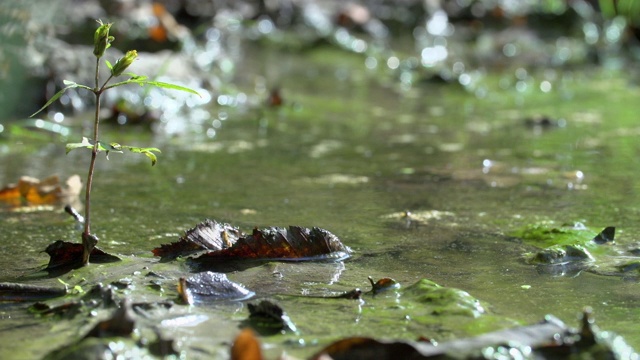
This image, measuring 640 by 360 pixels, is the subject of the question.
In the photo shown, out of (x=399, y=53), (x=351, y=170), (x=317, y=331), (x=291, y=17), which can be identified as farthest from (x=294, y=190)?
(x=291, y=17)

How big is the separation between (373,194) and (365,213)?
0.28 metres

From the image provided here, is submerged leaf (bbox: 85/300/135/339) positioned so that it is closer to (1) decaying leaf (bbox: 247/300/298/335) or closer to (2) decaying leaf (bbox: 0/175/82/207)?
(1) decaying leaf (bbox: 247/300/298/335)

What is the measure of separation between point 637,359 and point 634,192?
4.83 feet

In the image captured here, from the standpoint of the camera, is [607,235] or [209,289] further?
[607,235]

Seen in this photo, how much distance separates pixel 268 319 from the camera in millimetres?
1475

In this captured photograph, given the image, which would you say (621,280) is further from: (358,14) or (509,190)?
(358,14)

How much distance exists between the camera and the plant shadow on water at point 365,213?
4.93ft

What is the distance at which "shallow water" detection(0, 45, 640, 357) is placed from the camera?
164 centimetres

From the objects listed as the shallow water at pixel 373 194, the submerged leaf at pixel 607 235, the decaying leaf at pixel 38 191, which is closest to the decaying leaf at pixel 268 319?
the shallow water at pixel 373 194

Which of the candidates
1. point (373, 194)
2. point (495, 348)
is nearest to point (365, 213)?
point (373, 194)

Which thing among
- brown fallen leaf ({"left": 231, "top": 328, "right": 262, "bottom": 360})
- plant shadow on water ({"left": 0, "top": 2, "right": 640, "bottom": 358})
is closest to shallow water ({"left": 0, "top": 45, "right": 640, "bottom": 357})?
plant shadow on water ({"left": 0, "top": 2, "right": 640, "bottom": 358})

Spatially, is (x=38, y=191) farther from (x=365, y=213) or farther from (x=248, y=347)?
(x=248, y=347)

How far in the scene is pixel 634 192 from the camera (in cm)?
270

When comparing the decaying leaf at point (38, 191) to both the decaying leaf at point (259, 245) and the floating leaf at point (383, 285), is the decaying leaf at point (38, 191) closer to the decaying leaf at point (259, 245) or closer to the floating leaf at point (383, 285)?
the decaying leaf at point (259, 245)
